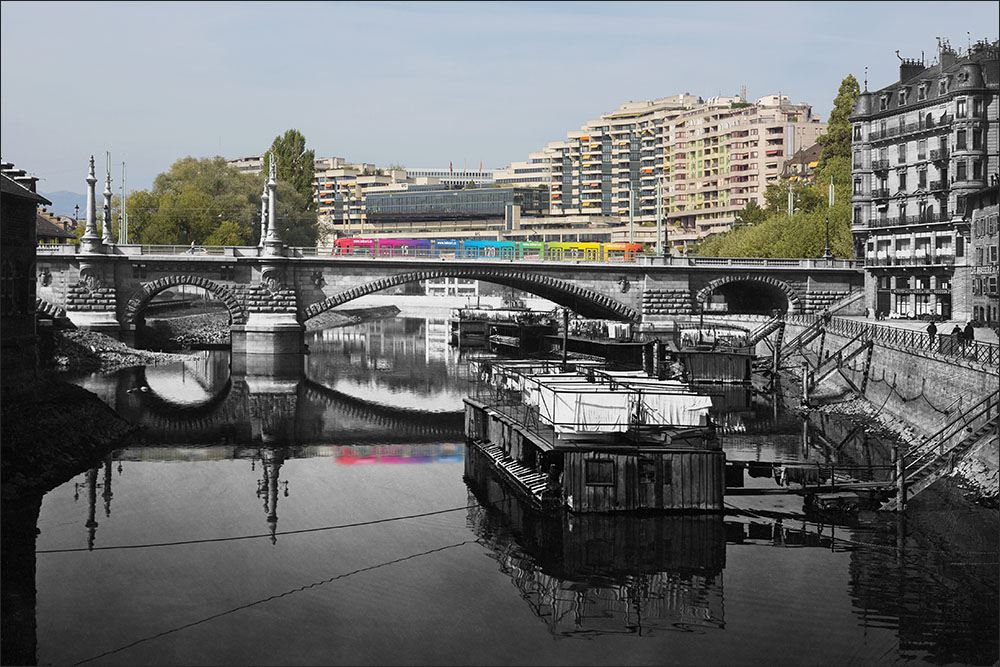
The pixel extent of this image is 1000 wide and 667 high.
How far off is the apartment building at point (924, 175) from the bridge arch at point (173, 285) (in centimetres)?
5235

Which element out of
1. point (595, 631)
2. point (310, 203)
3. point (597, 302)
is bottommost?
point (595, 631)

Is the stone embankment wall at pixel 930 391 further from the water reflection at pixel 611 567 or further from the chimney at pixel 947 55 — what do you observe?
the chimney at pixel 947 55

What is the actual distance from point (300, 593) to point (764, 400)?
141ft

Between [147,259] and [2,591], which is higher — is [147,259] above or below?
above

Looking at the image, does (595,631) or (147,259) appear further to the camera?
(147,259)

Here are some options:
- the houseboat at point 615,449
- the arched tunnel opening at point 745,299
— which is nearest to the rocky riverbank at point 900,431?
the houseboat at point 615,449

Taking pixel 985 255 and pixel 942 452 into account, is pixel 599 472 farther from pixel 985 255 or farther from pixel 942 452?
pixel 985 255

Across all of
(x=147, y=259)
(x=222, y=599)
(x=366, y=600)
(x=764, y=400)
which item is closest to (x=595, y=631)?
(x=366, y=600)

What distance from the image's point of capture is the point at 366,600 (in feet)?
97.8

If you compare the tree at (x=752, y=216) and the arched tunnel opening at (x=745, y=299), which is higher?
the tree at (x=752, y=216)

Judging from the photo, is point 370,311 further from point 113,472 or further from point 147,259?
point 113,472

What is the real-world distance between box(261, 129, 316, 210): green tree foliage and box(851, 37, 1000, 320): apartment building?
8011cm

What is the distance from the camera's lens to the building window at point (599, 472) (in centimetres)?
3628

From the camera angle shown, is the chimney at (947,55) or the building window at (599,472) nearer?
the building window at (599,472)
